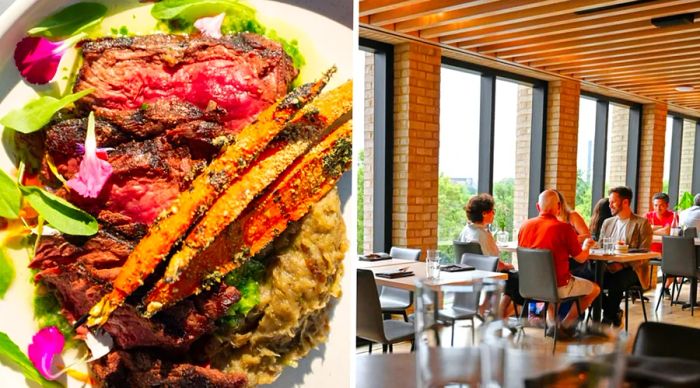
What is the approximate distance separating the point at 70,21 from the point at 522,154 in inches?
228

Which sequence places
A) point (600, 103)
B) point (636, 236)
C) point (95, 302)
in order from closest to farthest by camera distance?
1. point (95, 302)
2. point (636, 236)
3. point (600, 103)

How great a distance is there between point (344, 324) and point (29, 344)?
34cm

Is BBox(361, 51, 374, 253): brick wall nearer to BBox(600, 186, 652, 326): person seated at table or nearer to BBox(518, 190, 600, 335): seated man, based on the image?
BBox(518, 190, 600, 335): seated man

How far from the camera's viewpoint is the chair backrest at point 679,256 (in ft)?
15.8

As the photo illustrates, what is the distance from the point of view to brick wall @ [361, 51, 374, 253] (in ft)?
14.1

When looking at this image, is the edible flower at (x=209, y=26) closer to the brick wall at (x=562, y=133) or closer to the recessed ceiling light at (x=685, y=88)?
the brick wall at (x=562, y=133)

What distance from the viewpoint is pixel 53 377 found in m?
0.57

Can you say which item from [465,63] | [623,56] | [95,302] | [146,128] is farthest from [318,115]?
[623,56]

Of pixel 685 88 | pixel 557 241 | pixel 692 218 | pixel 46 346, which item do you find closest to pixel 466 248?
pixel 557 241

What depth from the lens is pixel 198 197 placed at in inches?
21.5

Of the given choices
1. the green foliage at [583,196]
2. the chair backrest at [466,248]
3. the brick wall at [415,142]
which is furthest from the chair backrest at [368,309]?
the green foliage at [583,196]

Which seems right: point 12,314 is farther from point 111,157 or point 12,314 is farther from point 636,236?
point 636,236

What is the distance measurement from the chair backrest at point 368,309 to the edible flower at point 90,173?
210 centimetres

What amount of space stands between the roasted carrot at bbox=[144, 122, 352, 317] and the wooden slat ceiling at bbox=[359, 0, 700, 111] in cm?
290
